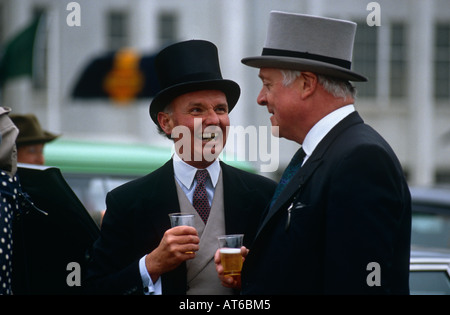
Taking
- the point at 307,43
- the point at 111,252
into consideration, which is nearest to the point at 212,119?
the point at 307,43

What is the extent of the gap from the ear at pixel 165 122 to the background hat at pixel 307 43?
0.52 m

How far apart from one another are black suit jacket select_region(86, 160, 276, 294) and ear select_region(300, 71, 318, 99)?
601 millimetres

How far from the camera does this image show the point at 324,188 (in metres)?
2.48

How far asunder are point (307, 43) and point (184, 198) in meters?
0.83

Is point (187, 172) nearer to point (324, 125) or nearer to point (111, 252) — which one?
point (111, 252)

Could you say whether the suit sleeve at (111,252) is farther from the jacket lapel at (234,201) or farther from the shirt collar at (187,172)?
the jacket lapel at (234,201)

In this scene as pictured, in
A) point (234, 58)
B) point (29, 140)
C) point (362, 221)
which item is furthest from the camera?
point (234, 58)

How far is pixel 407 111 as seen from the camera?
19.1 m

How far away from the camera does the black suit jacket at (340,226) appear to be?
2.35 m

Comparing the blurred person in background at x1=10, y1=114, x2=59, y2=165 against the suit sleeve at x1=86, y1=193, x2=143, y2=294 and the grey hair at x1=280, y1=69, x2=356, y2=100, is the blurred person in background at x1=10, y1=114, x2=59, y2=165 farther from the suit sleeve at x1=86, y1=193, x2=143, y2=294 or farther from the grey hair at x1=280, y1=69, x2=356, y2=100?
the grey hair at x1=280, y1=69, x2=356, y2=100

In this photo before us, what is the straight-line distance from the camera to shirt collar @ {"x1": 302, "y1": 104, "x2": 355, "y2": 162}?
2664 millimetres

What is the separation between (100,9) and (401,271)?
53.0ft

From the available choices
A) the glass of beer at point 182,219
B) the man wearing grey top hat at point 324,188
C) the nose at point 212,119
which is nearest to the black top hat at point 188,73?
the nose at point 212,119

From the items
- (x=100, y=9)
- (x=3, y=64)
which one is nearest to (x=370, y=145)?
(x=3, y=64)
